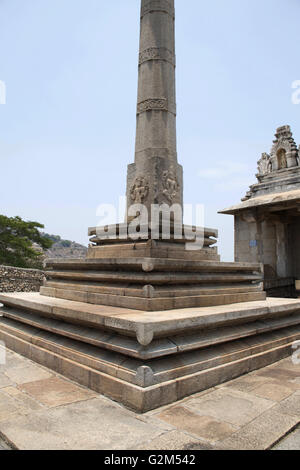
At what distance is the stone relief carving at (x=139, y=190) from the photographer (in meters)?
6.02

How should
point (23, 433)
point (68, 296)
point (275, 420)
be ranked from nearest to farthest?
point (23, 433)
point (275, 420)
point (68, 296)

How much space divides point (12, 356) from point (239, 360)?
3.26 m

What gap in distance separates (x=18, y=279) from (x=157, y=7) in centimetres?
1607

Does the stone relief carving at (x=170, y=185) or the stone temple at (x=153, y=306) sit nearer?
the stone temple at (x=153, y=306)

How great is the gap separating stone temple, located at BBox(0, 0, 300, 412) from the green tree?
22234mm

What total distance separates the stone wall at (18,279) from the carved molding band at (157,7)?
15437 mm

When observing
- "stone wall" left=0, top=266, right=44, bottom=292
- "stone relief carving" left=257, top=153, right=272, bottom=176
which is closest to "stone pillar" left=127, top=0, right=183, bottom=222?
"stone relief carving" left=257, top=153, right=272, bottom=176

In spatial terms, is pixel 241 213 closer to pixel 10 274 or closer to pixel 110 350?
pixel 110 350

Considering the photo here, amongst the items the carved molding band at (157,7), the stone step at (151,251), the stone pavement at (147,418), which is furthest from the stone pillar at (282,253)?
the stone pavement at (147,418)

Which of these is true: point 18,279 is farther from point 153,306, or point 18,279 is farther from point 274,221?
point 153,306

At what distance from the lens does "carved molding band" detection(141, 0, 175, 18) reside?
21.8 feet

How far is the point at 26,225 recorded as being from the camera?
93.2ft

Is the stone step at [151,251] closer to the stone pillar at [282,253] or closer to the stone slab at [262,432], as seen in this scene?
the stone slab at [262,432]
